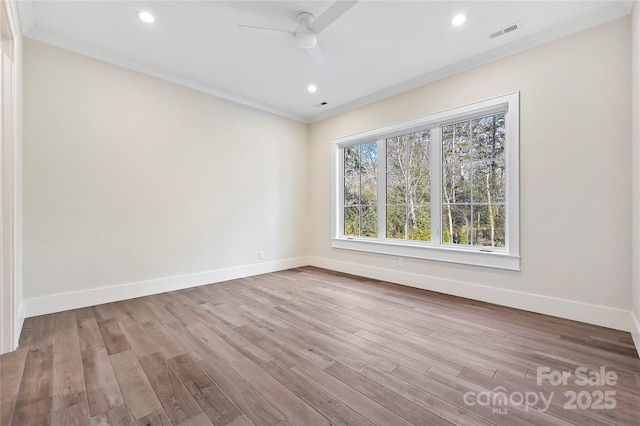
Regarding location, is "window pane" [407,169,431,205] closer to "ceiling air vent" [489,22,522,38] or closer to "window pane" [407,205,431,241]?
"window pane" [407,205,431,241]

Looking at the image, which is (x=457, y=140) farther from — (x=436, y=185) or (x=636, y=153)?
(x=636, y=153)

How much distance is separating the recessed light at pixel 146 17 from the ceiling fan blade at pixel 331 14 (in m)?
1.50

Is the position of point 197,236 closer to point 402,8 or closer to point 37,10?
point 37,10

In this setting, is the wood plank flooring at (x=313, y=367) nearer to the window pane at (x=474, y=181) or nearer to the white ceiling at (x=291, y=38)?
the window pane at (x=474, y=181)

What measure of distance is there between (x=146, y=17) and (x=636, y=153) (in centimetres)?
445

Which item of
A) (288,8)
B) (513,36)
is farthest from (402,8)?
(513,36)

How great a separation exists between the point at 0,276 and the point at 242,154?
3.05 meters

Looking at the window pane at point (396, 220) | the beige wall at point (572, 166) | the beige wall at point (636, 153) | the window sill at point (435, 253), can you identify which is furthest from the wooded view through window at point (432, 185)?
the beige wall at point (636, 153)

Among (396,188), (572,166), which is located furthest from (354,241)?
(572,166)

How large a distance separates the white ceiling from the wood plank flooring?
2848mm

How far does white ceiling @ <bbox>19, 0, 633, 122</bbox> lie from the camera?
2.51m


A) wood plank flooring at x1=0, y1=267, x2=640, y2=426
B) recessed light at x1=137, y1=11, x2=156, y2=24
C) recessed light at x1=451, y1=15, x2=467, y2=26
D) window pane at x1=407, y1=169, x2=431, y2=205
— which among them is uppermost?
recessed light at x1=137, y1=11, x2=156, y2=24

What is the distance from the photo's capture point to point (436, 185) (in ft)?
12.5

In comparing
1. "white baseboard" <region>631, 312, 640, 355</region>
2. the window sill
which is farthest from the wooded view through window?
"white baseboard" <region>631, 312, 640, 355</region>
